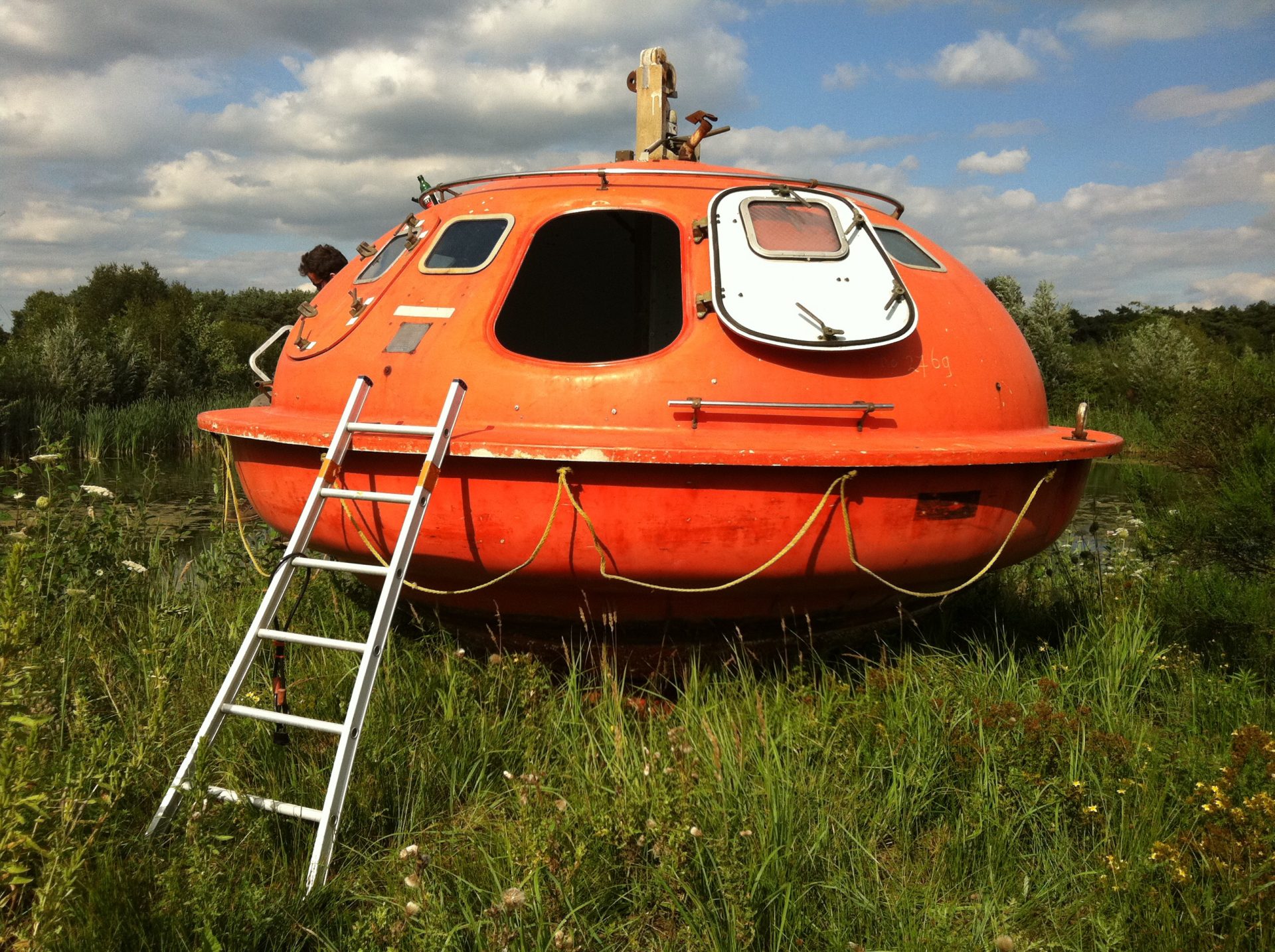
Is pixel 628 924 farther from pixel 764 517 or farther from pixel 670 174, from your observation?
pixel 670 174

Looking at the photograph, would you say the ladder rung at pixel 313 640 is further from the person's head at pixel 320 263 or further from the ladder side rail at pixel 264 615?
the person's head at pixel 320 263

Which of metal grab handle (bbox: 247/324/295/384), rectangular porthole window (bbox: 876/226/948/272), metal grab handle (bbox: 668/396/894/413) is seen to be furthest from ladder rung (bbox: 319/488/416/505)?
rectangular porthole window (bbox: 876/226/948/272)

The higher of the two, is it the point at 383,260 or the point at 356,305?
the point at 383,260

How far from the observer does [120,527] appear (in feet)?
20.1

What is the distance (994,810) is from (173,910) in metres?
2.28

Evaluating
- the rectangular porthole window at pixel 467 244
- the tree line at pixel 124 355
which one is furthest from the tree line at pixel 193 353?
the rectangular porthole window at pixel 467 244

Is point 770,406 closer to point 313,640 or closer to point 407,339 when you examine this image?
point 407,339

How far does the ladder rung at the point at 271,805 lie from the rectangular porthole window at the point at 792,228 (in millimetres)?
2498

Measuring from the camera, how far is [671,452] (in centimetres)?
324

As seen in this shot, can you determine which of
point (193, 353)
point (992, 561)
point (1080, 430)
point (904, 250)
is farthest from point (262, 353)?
point (193, 353)

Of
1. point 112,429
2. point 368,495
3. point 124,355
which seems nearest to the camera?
point 368,495

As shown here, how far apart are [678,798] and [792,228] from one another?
238 centimetres

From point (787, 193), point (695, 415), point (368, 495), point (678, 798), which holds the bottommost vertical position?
point (678, 798)

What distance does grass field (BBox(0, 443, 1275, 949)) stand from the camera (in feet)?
7.82
